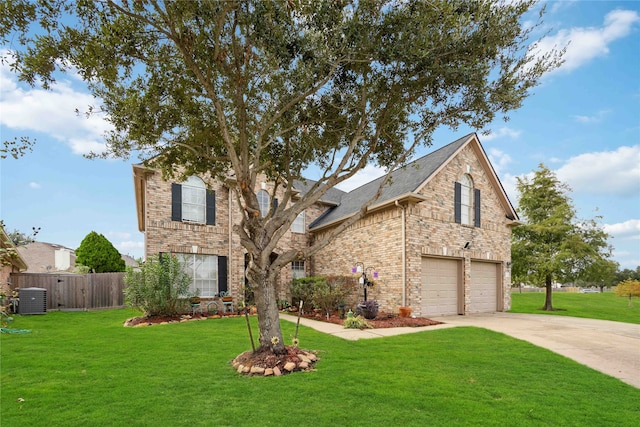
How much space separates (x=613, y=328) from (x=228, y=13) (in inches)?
535

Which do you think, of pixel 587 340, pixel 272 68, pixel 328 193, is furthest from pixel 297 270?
pixel 272 68

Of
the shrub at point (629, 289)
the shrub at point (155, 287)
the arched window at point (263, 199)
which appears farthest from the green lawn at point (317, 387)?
the shrub at point (629, 289)

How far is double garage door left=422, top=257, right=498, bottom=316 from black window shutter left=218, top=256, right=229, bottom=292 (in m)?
8.22

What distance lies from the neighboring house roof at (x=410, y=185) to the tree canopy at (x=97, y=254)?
13.4 m

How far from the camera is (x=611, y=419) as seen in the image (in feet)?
14.2

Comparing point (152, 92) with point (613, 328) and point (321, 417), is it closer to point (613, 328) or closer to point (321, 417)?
point (321, 417)

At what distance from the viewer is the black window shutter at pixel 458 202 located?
1479cm

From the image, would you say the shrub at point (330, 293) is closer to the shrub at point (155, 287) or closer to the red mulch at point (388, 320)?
the red mulch at point (388, 320)

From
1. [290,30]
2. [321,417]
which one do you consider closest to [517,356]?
[321,417]

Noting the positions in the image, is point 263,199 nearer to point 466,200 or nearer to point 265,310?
point 466,200

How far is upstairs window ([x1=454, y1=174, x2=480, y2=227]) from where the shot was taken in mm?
14914

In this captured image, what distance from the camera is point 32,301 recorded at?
1430cm

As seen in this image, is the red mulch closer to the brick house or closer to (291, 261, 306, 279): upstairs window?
Answer: the brick house

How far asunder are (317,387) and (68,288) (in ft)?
50.0
